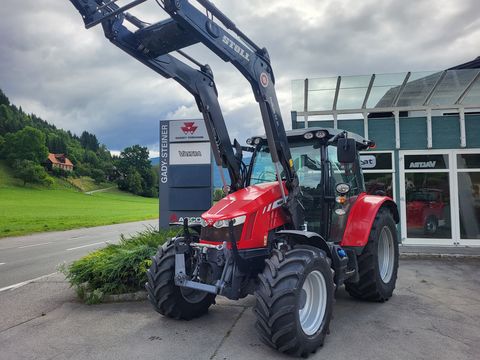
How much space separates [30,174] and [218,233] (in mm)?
82746

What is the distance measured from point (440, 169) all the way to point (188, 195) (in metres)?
6.67

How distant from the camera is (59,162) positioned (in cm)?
10306

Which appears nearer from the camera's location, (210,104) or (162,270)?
(162,270)

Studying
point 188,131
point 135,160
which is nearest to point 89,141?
point 135,160

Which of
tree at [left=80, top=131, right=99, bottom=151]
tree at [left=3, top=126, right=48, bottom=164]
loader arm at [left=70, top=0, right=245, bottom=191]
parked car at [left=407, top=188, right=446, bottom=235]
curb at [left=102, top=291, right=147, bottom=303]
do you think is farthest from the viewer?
tree at [left=80, top=131, right=99, bottom=151]

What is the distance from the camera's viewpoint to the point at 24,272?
926 cm

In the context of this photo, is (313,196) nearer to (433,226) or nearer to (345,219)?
(345,219)

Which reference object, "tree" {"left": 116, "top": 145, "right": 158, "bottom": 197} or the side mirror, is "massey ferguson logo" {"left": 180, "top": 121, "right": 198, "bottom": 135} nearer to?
the side mirror

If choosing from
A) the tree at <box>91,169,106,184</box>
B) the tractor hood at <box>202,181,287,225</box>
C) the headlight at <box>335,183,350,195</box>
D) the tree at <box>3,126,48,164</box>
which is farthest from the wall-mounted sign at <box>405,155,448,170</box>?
the tree at <box>91,169,106,184</box>

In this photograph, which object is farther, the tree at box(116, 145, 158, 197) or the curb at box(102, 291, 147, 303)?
the tree at box(116, 145, 158, 197)

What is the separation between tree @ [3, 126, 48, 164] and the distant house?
3.64m

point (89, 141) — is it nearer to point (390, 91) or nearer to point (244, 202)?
point (390, 91)

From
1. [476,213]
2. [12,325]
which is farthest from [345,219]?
[476,213]

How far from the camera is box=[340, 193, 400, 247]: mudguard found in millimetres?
5609
